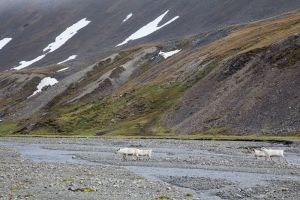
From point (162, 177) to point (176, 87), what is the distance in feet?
230

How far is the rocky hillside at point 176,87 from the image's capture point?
3159 inches

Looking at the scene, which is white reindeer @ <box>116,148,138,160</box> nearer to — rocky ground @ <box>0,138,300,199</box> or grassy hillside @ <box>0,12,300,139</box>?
rocky ground @ <box>0,138,300,199</box>

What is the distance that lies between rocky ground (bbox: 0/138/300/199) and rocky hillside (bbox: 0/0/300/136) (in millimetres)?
22908

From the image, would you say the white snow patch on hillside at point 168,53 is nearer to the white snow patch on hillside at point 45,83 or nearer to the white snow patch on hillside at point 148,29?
the white snow patch on hillside at point 45,83

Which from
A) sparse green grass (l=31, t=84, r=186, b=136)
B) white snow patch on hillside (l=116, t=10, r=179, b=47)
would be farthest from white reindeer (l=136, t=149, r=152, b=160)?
white snow patch on hillside (l=116, t=10, r=179, b=47)

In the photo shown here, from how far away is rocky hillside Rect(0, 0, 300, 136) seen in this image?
263 ft

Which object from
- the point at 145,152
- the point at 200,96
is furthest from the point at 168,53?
the point at 145,152

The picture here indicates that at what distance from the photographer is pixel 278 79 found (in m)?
82.7

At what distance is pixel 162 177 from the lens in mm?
37594

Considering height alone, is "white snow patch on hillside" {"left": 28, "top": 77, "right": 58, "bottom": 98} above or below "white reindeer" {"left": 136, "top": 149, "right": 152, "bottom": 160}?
above

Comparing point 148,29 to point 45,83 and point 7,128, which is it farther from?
point 7,128

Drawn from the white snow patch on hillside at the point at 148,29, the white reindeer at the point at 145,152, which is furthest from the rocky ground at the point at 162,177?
the white snow patch on hillside at the point at 148,29

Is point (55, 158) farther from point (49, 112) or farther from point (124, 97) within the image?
point (49, 112)

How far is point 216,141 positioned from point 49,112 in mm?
61997
